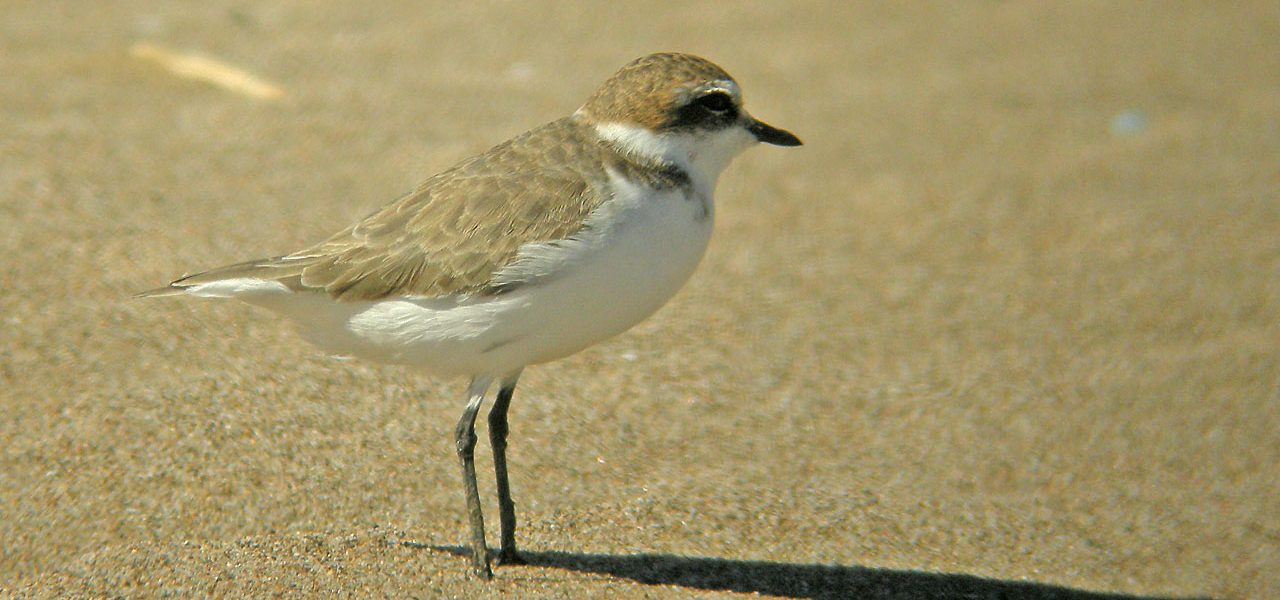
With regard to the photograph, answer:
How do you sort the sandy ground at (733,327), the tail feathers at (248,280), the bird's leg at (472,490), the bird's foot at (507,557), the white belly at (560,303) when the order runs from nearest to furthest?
the white belly at (560,303)
the tail feathers at (248,280)
the bird's leg at (472,490)
the bird's foot at (507,557)
the sandy ground at (733,327)

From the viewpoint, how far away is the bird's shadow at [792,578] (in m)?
3.70

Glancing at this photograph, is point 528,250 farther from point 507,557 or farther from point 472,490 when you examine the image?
point 507,557

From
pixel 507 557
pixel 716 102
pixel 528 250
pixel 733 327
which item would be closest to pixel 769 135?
pixel 716 102

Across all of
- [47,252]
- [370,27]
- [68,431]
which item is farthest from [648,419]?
[370,27]

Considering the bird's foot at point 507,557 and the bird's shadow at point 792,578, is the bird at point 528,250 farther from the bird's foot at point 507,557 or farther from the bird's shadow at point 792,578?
the bird's shadow at point 792,578

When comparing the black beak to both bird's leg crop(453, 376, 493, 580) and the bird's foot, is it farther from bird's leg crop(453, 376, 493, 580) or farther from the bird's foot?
the bird's foot

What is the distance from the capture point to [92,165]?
19.7 ft

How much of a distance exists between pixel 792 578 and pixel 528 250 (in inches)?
51.9

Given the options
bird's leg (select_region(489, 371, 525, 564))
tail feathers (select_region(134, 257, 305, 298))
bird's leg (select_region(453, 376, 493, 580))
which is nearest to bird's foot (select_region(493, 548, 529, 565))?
bird's leg (select_region(489, 371, 525, 564))

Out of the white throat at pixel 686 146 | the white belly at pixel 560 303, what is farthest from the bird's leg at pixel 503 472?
the white throat at pixel 686 146

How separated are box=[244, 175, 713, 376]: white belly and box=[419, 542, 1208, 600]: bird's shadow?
71cm

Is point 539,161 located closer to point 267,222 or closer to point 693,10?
point 267,222

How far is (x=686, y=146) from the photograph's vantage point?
11.3 feet

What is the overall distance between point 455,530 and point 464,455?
406 millimetres
